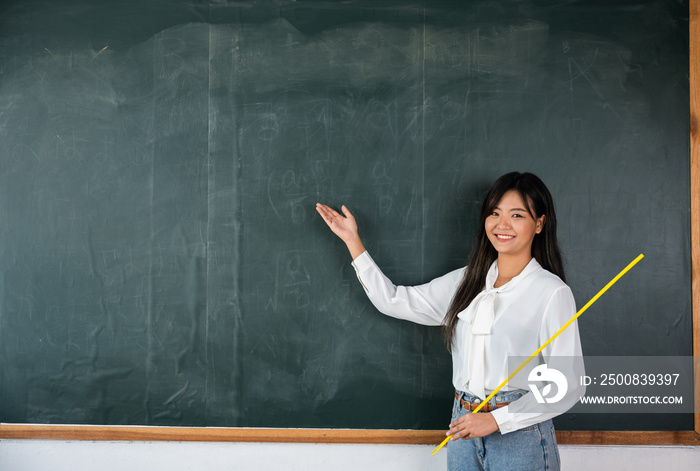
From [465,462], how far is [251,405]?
907 mm

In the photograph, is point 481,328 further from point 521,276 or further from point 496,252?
point 496,252

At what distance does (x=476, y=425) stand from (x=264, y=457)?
3.23 feet

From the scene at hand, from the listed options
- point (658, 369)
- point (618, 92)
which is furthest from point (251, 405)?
point (618, 92)

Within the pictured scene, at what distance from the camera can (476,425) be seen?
164 centimetres

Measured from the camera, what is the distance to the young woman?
5.32 feet

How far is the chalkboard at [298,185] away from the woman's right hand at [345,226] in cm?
8

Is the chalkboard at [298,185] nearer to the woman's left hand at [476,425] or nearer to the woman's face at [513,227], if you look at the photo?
the woman's face at [513,227]

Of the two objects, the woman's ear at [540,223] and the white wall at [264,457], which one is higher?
the woman's ear at [540,223]

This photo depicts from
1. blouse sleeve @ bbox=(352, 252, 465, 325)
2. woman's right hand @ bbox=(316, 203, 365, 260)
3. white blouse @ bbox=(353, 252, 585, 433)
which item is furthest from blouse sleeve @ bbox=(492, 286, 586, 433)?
woman's right hand @ bbox=(316, 203, 365, 260)

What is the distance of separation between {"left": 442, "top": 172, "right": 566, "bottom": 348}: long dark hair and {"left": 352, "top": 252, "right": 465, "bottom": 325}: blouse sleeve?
A: 0.08 m

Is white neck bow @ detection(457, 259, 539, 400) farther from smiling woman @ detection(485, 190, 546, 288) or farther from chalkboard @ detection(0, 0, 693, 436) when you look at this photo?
chalkboard @ detection(0, 0, 693, 436)

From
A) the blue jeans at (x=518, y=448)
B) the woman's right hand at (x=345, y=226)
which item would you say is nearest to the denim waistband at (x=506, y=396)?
the blue jeans at (x=518, y=448)

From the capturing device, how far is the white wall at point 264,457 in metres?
2.11

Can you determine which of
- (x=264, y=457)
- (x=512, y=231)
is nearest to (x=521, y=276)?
(x=512, y=231)
